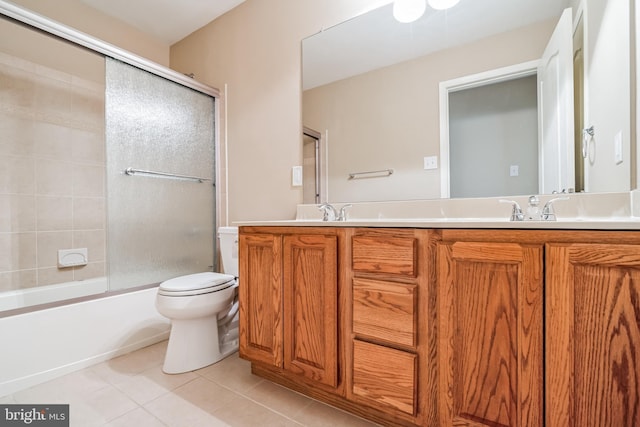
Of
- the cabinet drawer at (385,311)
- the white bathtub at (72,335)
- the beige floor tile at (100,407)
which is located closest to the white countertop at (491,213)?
the cabinet drawer at (385,311)

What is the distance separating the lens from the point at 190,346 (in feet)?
5.18

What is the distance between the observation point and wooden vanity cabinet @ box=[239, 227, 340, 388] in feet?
3.77

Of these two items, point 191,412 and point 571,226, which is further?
point 191,412

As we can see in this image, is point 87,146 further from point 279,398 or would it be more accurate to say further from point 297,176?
point 279,398

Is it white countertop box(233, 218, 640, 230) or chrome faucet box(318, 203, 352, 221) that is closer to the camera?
white countertop box(233, 218, 640, 230)

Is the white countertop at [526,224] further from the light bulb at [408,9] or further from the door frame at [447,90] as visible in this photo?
the light bulb at [408,9]

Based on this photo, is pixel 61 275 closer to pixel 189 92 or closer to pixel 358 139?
pixel 189 92

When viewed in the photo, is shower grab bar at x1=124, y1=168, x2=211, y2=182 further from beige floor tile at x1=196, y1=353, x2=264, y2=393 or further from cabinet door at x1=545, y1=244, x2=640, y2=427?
cabinet door at x1=545, y1=244, x2=640, y2=427

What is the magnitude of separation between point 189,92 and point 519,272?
2323 mm

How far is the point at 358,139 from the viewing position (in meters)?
1.70

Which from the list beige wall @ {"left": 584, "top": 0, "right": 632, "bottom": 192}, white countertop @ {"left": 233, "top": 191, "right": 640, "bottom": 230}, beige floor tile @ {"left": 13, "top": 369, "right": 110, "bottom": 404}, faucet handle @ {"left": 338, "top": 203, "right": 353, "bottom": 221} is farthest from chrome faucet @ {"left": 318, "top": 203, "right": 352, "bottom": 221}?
beige floor tile @ {"left": 13, "top": 369, "right": 110, "bottom": 404}

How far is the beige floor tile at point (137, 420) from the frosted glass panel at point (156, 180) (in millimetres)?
847

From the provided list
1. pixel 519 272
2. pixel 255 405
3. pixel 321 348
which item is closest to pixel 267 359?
pixel 255 405

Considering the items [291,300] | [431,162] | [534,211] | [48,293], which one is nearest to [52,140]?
[48,293]
